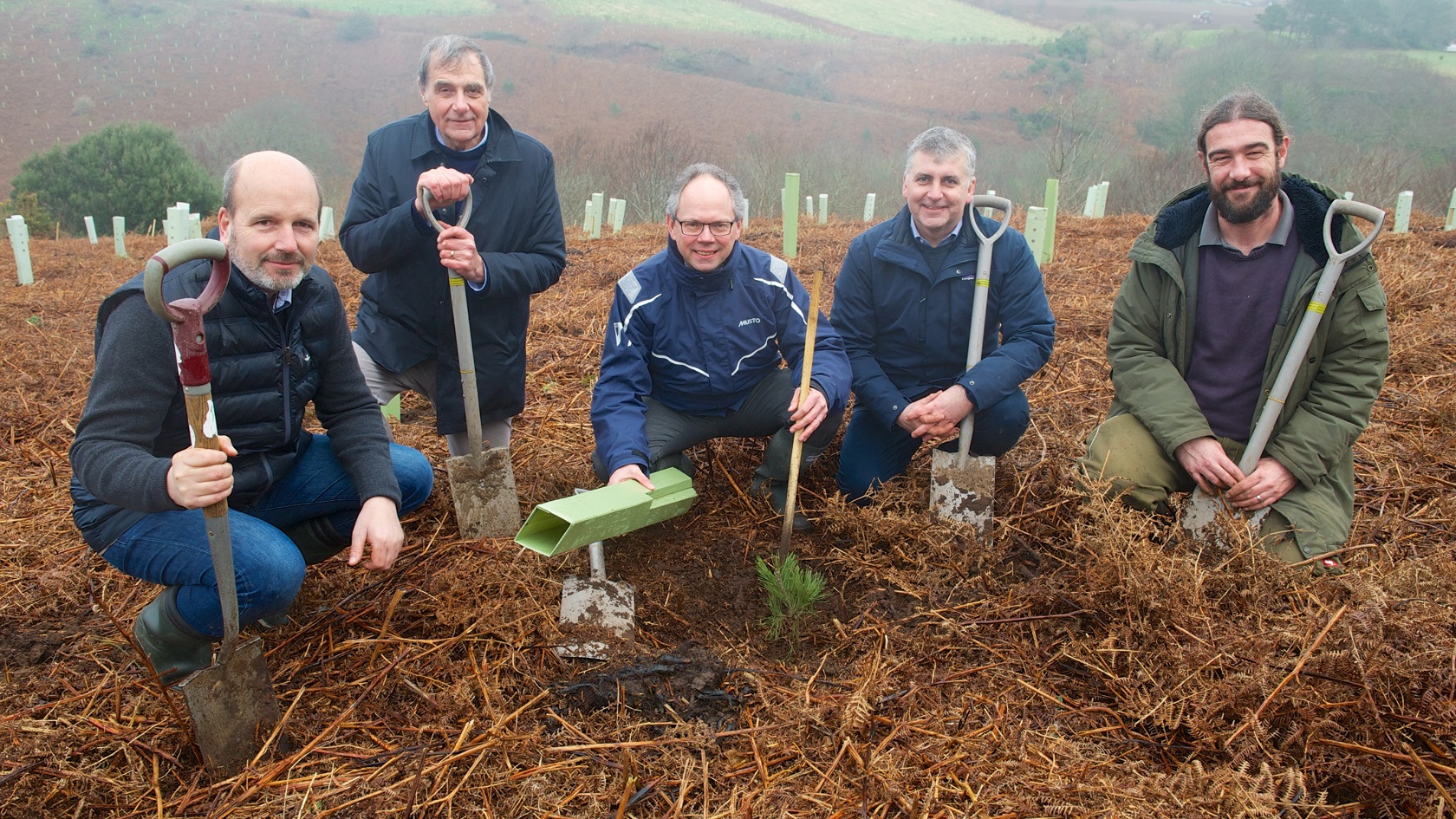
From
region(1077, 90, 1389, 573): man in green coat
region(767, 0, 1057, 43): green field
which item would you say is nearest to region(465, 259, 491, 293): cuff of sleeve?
region(1077, 90, 1389, 573): man in green coat

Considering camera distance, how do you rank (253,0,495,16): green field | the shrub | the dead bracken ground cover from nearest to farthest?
the dead bracken ground cover → the shrub → (253,0,495,16): green field

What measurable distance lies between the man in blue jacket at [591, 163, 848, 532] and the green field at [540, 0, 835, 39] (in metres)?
93.5

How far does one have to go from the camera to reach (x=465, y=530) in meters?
3.35

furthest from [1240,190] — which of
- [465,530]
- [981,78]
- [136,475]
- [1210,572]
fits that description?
[981,78]

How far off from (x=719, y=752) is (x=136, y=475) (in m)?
1.66

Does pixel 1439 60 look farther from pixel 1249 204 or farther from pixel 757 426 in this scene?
pixel 757 426

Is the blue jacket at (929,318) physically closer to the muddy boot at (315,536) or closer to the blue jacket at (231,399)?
the blue jacket at (231,399)

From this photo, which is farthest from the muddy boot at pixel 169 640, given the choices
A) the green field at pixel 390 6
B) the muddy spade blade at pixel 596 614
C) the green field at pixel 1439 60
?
the green field at pixel 390 6

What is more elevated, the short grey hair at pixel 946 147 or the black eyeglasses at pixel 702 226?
the short grey hair at pixel 946 147

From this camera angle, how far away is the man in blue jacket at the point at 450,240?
3205 millimetres

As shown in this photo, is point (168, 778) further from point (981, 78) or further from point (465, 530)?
point (981, 78)

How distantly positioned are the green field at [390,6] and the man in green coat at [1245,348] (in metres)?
96.5

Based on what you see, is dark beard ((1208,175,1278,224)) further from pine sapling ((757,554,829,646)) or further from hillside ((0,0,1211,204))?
hillside ((0,0,1211,204))

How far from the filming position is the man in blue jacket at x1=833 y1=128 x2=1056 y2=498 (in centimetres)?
338
